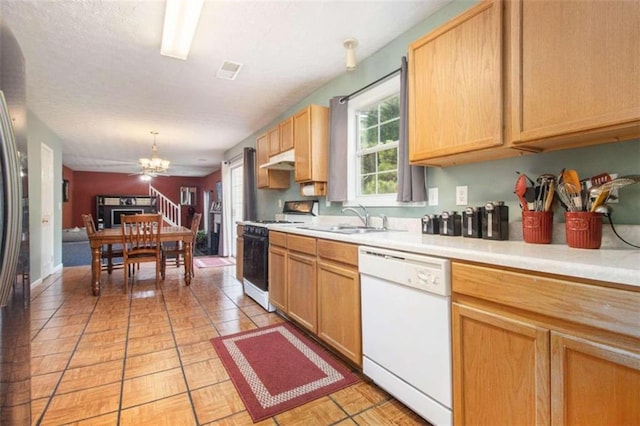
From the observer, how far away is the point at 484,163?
1.81 m

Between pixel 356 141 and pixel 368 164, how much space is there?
27cm

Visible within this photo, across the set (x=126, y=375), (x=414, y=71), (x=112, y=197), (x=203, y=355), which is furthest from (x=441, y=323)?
(x=112, y=197)

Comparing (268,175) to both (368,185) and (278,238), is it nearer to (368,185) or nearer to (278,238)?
(278,238)

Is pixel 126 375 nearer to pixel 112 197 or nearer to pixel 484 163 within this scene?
pixel 484 163

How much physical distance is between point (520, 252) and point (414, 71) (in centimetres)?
124

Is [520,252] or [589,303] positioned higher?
[520,252]

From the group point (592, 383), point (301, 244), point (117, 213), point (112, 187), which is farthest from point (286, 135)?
point (112, 187)

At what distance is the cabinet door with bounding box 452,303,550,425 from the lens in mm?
1023

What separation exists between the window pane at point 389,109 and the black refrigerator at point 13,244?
2.29 metres

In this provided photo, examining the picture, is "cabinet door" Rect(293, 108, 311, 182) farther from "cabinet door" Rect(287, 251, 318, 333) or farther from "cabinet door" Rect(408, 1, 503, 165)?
"cabinet door" Rect(408, 1, 503, 165)

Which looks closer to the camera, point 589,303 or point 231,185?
point 589,303

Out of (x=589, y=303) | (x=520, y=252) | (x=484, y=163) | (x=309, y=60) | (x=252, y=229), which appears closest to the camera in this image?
(x=589, y=303)

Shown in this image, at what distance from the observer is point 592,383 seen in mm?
911

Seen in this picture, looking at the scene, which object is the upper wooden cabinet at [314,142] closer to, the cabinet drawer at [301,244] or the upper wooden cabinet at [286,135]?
the upper wooden cabinet at [286,135]
